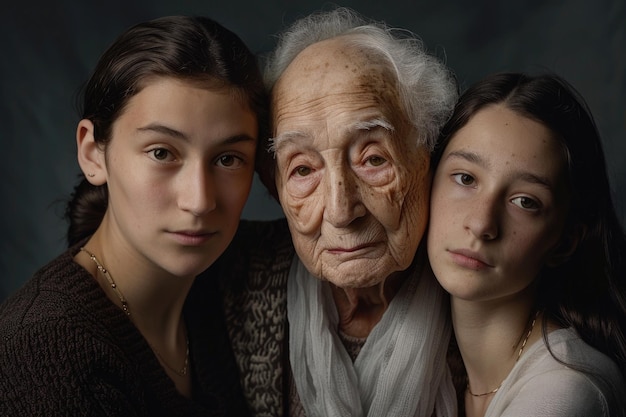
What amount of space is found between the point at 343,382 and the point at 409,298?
0.32m

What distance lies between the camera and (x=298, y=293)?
2.67 metres

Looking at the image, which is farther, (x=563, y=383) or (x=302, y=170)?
(x=302, y=170)

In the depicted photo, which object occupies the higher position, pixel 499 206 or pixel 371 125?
pixel 371 125

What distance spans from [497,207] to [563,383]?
480mm

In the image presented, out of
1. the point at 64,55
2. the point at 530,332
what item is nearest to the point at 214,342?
the point at 530,332

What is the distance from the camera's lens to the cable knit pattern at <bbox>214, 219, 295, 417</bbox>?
2682 millimetres

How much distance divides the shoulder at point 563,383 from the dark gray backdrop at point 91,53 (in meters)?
1.24

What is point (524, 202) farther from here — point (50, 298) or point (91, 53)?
point (91, 53)

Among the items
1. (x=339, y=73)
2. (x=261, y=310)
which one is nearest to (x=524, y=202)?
(x=339, y=73)

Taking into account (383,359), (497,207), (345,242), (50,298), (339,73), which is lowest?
(383,359)

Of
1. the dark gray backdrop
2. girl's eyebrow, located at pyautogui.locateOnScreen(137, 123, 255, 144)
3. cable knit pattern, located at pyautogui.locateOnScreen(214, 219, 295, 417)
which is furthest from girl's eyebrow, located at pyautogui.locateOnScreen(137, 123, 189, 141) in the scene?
the dark gray backdrop

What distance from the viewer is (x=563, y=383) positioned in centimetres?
219

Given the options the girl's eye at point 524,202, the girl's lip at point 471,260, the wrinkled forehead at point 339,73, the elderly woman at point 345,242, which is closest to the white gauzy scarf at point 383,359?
the elderly woman at point 345,242

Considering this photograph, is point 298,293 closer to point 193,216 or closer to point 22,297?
point 193,216
